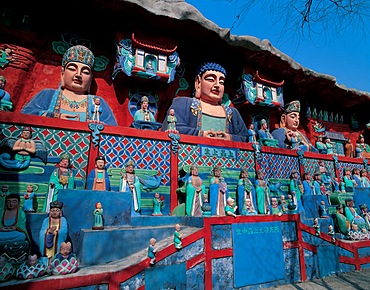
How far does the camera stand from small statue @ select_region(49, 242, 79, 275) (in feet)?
11.4

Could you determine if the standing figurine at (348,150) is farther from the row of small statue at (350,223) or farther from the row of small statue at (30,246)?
the row of small statue at (30,246)

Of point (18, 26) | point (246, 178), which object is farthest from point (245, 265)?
point (18, 26)

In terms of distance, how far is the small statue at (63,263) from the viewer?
3.49 metres

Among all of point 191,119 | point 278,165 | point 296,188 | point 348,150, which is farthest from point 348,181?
point 191,119

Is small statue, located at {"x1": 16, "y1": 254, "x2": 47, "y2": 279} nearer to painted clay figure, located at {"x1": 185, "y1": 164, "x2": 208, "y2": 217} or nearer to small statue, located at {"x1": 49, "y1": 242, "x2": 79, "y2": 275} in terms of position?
small statue, located at {"x1": 49, "y1": 242, "x2": 79, "y2": 275}

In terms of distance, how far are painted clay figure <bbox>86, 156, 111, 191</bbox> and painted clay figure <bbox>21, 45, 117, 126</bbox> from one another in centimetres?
180

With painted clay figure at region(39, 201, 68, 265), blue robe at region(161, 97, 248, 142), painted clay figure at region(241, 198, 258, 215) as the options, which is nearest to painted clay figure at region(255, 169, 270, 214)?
painted clay figure at region(241, 198, 258, 215)

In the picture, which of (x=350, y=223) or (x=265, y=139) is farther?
(x=265, y=139)

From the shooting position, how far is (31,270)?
333cm

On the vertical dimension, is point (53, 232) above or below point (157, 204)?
below

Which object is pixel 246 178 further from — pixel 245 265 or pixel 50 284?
pixel 50 284

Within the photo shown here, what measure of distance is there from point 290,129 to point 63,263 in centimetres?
1018

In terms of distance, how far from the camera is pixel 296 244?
5.59m

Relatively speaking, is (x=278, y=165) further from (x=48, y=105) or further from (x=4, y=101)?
(x=4, y=101)
